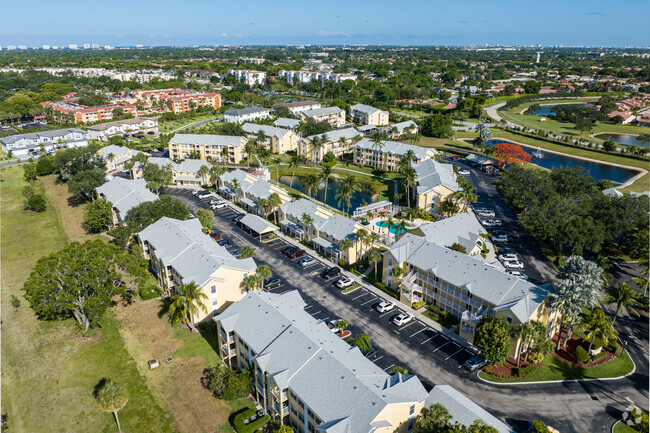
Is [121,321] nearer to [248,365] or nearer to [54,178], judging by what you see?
[248,365]

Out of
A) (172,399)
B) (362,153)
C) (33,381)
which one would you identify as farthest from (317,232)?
(362,153)

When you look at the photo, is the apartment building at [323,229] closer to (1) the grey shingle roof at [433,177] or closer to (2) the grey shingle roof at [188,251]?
(2) the grey shingle roof at [188,251]

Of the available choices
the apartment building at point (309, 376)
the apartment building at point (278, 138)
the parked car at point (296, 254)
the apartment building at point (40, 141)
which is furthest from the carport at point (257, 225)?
the apartment building at point (40, 141)

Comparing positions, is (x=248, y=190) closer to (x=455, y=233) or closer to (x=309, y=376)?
(x=455, y=233)

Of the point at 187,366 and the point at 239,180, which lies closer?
the point at 187,366

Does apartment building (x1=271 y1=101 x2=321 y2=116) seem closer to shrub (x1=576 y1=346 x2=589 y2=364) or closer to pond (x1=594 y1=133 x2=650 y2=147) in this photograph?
pond (x1=594 y1=133 x2=650 y2=147)

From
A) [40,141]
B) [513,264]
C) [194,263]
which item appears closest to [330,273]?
[194,263]

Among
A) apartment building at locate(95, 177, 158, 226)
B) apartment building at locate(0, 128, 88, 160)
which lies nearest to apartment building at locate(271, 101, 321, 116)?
apartment building at locate(0, 128, 88, 160)
